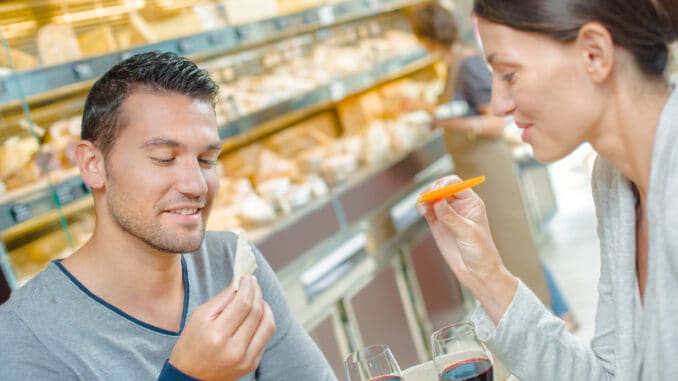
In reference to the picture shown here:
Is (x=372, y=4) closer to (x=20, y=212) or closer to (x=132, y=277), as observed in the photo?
(x=20, y=212)

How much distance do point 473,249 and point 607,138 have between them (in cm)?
39

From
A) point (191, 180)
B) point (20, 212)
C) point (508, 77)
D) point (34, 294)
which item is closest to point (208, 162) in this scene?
point (191, 180)

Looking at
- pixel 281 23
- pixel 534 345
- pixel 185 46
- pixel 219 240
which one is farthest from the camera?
pixel 281 23

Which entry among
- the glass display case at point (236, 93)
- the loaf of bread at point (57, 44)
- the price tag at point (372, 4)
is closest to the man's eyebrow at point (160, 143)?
the glass display case at point (236, 93)

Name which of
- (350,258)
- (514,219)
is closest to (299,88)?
(350,258)

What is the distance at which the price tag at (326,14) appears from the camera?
4309mm

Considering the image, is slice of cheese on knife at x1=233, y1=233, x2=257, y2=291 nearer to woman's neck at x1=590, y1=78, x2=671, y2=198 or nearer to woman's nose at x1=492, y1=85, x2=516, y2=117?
woman's nose at x1=492, y1=85, x2=516, y2=117

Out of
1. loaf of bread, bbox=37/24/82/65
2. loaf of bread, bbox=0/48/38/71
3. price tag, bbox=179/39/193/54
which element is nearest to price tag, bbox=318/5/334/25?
price tag, bbox=179/39/193/54

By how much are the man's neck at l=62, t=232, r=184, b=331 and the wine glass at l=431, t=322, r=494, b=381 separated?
72cm

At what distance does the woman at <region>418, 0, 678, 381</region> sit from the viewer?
4.31 feet

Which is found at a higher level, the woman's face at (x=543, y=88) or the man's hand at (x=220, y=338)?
Answer: the woman's face at (x=543, y=88)

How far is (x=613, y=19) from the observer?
1294 mm

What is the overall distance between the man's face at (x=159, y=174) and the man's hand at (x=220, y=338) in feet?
1.09

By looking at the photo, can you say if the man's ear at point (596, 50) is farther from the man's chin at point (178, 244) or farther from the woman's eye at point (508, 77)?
the man's chin at point (178, 244)
